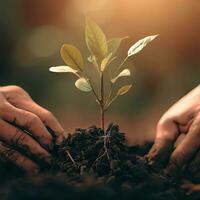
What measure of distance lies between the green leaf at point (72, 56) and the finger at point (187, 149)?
0.24 meters

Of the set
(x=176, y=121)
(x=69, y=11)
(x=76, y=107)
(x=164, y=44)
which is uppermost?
(x=69, y=11)

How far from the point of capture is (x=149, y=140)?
1012 millimetres

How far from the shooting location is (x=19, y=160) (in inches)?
32.6

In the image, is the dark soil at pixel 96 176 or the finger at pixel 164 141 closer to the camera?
the dark soil at pixel 96 176

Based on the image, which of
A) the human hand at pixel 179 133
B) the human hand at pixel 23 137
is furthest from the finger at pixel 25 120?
the human hand at pixel 179 133

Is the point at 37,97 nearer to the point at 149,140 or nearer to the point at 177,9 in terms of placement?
the point at 177,9

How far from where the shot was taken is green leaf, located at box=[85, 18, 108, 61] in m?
0.80

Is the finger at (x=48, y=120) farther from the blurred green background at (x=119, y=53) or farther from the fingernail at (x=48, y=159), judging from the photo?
the blurred green background at (x=119, y=53)

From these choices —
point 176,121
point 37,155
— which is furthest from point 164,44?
point 37,155

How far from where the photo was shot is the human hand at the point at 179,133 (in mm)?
815

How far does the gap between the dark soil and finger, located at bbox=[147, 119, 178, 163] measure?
4cm

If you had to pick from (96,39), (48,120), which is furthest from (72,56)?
(48,120)

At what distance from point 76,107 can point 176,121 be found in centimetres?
81

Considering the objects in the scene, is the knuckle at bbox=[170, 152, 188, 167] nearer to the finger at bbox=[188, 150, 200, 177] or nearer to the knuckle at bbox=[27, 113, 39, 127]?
the finger at bbox=[188, 150, 200, 177]
